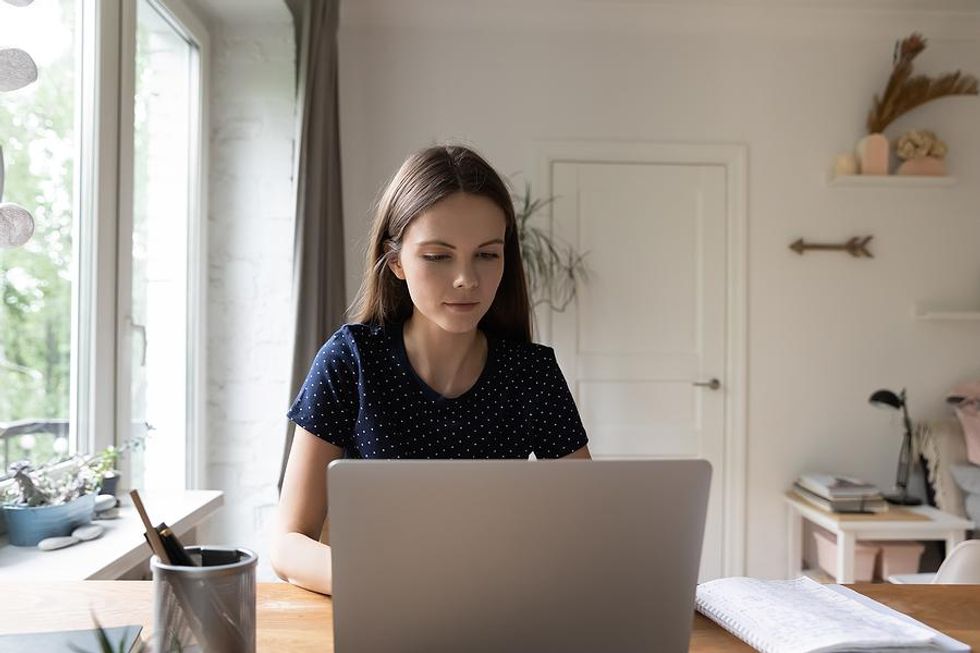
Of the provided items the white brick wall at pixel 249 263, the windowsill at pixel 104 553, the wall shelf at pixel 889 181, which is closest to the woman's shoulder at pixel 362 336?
the windowsill at pixel 104 553

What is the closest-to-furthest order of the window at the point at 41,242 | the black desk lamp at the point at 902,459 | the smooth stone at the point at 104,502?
the window at the point at 41,242, the smooth stone at the point at 104,502, the black desk lamp at the point at 902,459

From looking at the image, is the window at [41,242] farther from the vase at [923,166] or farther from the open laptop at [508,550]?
the vase at [923,166]

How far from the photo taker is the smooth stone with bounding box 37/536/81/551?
5.01ft

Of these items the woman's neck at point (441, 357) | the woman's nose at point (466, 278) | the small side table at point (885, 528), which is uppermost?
the woman's nose at point (466, 278)

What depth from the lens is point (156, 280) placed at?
2.53 m

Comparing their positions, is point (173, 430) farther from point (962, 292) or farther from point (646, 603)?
point (962, 292)

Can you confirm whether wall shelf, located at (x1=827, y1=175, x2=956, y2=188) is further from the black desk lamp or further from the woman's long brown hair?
the woman's long brown hair

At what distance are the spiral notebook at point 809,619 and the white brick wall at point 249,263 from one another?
2179mm

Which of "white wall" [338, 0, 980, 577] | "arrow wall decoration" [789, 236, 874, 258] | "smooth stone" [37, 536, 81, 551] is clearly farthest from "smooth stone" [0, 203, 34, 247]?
"arrow wall decoration" [789, 236, 874, 258]

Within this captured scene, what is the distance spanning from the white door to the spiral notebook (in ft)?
7.86

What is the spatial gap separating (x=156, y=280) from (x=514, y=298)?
1.55 meters

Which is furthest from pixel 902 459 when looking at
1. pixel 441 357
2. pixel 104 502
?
pixel 104 502

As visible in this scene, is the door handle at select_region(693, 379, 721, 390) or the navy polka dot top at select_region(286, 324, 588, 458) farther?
the door handle at select_region(693, 379, 721, 390)

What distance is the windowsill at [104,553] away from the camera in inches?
54.5
